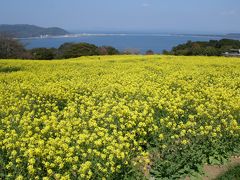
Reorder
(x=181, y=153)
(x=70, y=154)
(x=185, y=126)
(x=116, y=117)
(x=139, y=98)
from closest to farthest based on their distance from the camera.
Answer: (x=70, y=154) → (x=181, y=153) → (x=185, y=126) → (x=116, y=117) → (x=139, y=98)

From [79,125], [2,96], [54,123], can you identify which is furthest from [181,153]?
[2,96]

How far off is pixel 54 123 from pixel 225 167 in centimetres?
402

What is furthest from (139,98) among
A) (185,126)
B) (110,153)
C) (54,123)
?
(110,153)

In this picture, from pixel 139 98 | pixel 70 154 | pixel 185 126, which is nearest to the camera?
pixel 70 154

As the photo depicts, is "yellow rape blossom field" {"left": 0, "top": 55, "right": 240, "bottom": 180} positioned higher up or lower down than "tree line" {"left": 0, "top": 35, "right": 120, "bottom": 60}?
Answer: higher up

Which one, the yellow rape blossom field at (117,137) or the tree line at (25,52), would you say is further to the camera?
the tree line at (25,52)

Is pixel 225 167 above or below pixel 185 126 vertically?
below

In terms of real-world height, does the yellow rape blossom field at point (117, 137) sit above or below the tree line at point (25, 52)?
above

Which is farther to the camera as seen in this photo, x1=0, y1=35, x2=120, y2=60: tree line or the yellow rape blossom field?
x1=0, y1=35, x2=120, y2=60: tree line

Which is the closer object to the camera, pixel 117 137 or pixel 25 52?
pixel 117 137

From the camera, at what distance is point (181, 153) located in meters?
7.94

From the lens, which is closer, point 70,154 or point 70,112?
point 70,154

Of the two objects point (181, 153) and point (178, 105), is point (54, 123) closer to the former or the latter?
point (181, 153)

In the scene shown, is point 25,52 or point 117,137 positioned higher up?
point 117,137
